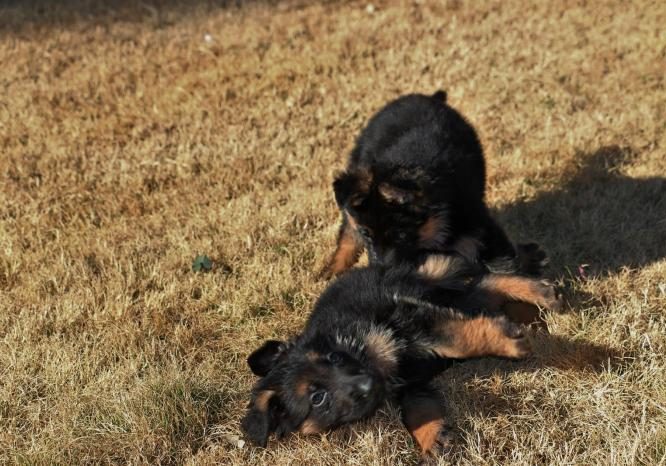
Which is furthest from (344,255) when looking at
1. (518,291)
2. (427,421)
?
(427,421)

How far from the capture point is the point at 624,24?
902cm

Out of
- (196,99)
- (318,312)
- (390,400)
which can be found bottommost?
(390,400)

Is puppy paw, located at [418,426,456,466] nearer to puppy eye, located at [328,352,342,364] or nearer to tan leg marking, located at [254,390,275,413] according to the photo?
puppy eye, located at [328,352,342,364]

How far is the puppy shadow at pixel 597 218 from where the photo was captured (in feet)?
14.5

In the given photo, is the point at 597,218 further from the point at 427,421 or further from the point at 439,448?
the point at 439,448

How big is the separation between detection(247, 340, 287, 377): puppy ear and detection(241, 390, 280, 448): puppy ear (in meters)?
0.22

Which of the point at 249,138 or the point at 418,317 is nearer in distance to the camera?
the point at 418,317

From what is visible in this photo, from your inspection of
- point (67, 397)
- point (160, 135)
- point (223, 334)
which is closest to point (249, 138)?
point (160, 135)

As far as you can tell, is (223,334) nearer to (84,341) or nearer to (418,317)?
(84,341)

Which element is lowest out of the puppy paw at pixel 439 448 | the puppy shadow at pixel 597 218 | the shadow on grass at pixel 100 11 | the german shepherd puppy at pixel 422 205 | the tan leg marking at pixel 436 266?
the puppy paw at pixel 439 448

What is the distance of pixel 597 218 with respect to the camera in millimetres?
4891

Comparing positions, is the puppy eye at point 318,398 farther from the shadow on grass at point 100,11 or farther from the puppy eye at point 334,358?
the shadow on grass at point 100,11

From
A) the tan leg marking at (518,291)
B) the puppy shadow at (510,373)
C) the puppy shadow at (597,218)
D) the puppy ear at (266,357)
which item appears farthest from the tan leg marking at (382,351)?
the puppy shadow at (597,218)

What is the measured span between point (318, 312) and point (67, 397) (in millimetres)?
1431
